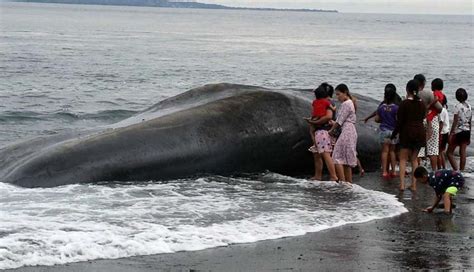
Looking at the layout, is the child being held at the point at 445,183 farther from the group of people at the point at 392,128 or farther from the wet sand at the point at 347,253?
the group of people at the point at 392,128

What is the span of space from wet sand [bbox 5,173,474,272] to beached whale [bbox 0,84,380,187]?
3.72 m

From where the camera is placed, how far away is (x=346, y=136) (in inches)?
557

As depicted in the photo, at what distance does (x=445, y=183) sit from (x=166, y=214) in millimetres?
3991

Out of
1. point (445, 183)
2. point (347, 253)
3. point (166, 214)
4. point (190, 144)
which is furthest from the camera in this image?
point (190, 144)

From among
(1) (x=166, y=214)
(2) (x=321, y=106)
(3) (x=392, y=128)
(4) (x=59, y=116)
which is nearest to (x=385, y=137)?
(3) (x=392, y=128)

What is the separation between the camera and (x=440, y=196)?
39.7 ft

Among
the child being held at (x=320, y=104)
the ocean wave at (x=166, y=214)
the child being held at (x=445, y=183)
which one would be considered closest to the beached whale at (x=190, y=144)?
the ocean wave at (x=166, y=214)

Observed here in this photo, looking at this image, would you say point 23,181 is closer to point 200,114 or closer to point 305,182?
point 200,114

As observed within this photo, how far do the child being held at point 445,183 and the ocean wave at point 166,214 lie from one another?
23.7 inches

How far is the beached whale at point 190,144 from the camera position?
13.2m

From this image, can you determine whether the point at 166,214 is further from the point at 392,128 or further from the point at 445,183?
the point at 392,128

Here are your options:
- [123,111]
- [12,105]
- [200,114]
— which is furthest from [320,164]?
[12,105]

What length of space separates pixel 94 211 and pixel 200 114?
403cm

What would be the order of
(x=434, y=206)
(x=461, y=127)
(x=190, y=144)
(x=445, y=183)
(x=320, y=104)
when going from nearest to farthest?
(x=445, y=183)
(x=434, y=206)
(x=190, y=144)
(x=320, y=104)
(x=461, y=127)
